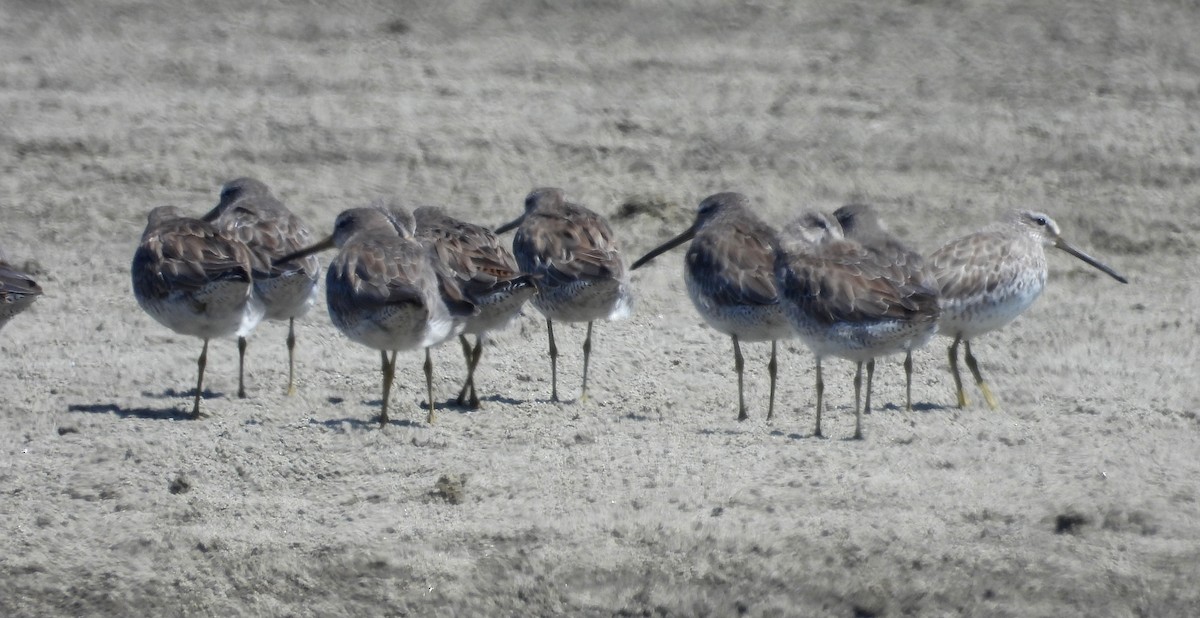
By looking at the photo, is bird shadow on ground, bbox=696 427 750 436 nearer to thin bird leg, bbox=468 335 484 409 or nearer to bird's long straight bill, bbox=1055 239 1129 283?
thin bird leg, bbox=468 335 484 409

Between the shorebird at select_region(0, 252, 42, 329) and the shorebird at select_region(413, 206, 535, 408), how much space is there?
2250 millimetres

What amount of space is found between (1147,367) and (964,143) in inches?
149

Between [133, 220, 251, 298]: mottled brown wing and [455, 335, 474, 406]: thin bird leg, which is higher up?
[133, 220, 251, 298]: mottled brown wing

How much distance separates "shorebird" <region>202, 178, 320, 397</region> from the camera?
10789mm

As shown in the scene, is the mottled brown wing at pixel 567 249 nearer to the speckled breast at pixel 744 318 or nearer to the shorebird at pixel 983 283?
the speckled breast at pixel 744 318

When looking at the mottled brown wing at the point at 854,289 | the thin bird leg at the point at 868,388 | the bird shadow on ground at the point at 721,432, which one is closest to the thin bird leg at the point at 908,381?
the thin bird leg at the point at 868,388

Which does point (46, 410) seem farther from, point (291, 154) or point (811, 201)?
point (811, 201)

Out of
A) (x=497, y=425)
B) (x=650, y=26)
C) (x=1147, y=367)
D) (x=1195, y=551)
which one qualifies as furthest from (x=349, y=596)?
(x=650, y=26)

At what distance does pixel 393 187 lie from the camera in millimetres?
14172

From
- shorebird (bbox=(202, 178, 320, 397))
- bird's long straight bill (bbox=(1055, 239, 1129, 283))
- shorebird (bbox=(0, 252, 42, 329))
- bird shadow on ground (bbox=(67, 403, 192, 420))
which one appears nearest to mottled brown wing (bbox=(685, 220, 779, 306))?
bird's long straight bill (bbox=(1055, 239, 1129, 283))

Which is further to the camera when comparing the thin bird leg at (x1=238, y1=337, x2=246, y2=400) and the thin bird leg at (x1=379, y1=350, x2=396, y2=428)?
the thin bird leg at (x1=238, y1=337, x2=246, y2=400)

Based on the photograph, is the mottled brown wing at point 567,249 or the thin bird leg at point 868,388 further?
the mottled brown wing at point 567,249

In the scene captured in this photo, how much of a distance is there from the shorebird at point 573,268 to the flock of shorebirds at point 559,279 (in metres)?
0.01

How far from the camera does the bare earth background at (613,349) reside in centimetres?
812
